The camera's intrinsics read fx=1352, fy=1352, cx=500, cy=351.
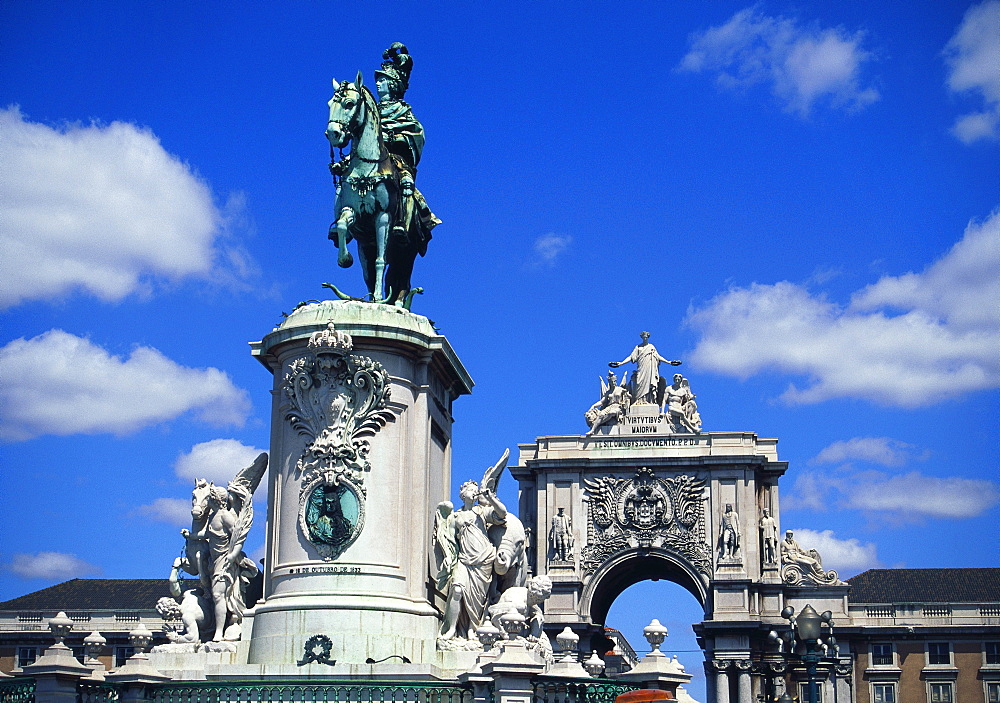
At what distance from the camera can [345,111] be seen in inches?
797

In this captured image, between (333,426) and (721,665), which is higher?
(721,665)

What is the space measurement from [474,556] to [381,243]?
5076 millimetres

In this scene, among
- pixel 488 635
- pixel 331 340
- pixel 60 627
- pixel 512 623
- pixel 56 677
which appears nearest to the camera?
pixel 56 677

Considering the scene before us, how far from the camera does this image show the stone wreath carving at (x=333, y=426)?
18406mm

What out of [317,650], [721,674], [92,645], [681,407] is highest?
[681,407]

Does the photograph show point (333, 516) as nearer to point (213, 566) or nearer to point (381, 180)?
point (213, 566)

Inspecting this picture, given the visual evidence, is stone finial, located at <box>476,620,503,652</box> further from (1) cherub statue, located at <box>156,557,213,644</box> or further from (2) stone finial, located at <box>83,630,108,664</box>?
(2) stone finial, located at <box>83,630,108,664</box>

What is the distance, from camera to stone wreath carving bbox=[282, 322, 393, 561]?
1841 cm

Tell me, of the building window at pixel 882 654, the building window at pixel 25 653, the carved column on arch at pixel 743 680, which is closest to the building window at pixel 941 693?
the building window at pixel 882 654

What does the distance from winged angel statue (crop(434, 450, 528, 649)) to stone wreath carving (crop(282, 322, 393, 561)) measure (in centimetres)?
139

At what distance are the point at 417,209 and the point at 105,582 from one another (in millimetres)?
65752

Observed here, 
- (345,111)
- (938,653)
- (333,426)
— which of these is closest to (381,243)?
(345,111)

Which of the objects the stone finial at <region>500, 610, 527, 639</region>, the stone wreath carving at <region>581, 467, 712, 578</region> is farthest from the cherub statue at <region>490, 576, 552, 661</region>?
the stone wreath carving at <region>581, 467, 712, 578</region>

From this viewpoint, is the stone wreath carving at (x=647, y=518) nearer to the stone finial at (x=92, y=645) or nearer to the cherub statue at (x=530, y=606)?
the cherub statue at (x=530, y=606)
